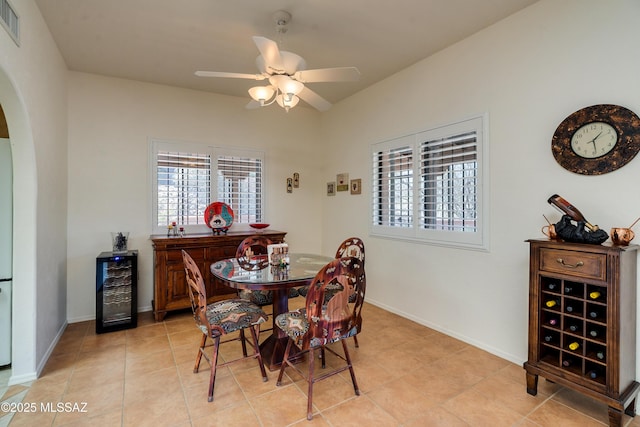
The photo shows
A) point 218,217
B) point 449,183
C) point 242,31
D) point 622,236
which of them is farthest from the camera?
point 218,217

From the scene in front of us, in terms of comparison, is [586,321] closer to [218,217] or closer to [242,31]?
[242,31]

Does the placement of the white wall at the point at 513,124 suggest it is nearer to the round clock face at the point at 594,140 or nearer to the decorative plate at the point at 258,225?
the round clock face at the point at 594,140

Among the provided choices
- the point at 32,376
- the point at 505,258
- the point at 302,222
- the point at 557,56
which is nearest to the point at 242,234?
the point at 302,222

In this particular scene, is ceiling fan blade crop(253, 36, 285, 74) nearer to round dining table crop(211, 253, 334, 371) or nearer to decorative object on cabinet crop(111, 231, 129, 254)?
round dining table crop(211, 253, 334, 371)

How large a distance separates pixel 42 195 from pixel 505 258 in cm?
406

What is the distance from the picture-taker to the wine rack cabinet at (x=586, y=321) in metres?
1.85

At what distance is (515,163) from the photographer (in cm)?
268

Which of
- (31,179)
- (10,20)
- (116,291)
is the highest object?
(10,20)

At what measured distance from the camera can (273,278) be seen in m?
2.30

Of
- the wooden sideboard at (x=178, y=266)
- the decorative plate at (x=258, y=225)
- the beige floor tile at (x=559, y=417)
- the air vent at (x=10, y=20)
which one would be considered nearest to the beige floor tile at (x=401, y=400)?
the beige floor tile at (x=559, y=417)

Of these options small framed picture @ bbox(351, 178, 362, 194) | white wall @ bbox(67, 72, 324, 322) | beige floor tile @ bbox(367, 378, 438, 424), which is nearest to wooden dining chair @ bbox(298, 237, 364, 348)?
beige floor tile @ bbox(367, 378, 438, 424)

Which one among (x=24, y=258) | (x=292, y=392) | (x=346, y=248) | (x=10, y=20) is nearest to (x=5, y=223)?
(x=24, y=258)

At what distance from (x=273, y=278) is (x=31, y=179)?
2.03m

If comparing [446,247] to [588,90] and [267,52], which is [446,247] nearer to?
[588,90]
